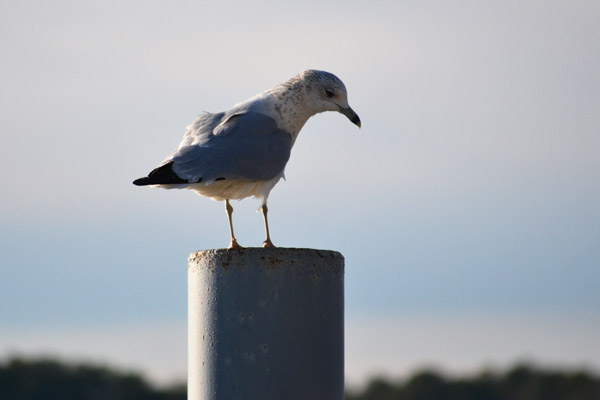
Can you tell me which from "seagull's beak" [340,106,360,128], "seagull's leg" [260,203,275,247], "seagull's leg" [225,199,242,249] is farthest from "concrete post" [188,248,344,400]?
→ "seagull's beak" [340,106,360,128]

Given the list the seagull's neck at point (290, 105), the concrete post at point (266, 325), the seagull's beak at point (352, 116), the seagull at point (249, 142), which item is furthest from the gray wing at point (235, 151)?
the concrete post at point (266, 325)

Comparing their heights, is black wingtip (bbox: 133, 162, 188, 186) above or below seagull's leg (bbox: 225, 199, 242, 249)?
above

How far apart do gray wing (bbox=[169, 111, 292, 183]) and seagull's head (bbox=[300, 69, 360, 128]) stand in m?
0.47

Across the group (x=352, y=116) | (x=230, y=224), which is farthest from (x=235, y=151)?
(x=352, y=116)

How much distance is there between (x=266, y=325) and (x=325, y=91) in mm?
2691

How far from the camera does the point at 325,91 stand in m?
6.93

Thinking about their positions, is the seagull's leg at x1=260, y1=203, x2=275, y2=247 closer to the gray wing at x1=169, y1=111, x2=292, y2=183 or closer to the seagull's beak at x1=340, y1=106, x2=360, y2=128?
the gray wing at x1=169, y1=111, x2=292, y2=183

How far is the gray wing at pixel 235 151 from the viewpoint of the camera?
20.0 ft

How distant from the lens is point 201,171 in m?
6.05

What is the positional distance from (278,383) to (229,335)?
415mm

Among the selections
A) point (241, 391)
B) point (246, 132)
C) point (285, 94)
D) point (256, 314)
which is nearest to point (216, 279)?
point (256, 314)

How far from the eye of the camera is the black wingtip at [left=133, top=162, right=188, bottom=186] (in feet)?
19.3

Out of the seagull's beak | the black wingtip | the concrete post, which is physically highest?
the seagull's beak

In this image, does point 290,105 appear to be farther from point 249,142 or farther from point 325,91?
point 249,142
